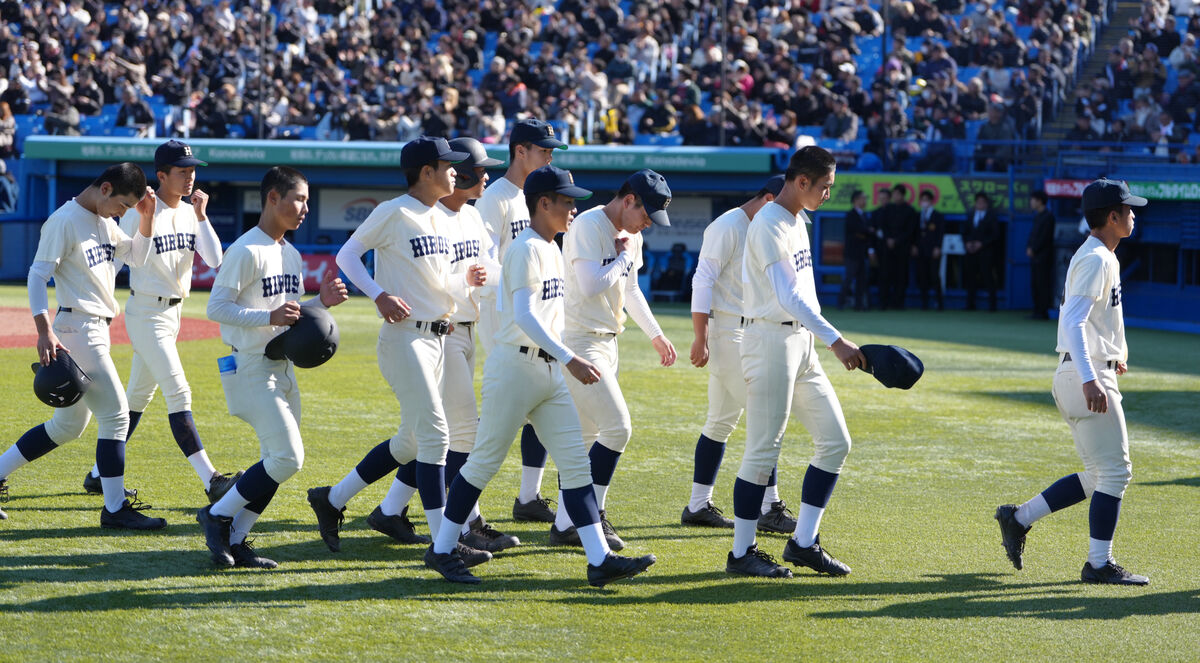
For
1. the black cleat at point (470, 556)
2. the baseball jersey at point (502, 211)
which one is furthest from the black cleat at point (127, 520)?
the baseball jersey at point (502, 211)

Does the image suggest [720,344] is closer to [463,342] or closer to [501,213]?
[501,213]

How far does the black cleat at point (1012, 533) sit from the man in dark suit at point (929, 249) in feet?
54.0

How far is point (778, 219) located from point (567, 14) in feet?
79.3

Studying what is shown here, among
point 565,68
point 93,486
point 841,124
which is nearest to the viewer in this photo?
point 93,486

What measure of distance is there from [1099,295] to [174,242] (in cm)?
467

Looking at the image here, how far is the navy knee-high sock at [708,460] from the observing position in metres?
7.02

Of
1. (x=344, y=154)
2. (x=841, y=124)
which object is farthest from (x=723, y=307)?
(x=344, y=154)

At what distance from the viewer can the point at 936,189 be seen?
74.4ft

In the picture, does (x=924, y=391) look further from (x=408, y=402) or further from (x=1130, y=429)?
(x=408, y=402)

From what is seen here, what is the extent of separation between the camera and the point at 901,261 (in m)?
22.3

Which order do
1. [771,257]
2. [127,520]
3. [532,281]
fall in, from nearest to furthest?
[532,281], [771,257], [127,520]

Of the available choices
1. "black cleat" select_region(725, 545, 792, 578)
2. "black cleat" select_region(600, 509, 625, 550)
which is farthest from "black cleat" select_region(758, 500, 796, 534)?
"black cleat" select_region(725, 545, 792, 578)

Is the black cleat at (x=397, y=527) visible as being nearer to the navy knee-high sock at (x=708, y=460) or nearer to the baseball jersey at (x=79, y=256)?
the navy knee-high sock at (x=708, y=460)

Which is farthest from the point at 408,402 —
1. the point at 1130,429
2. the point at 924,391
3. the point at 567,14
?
the point at 567,14
